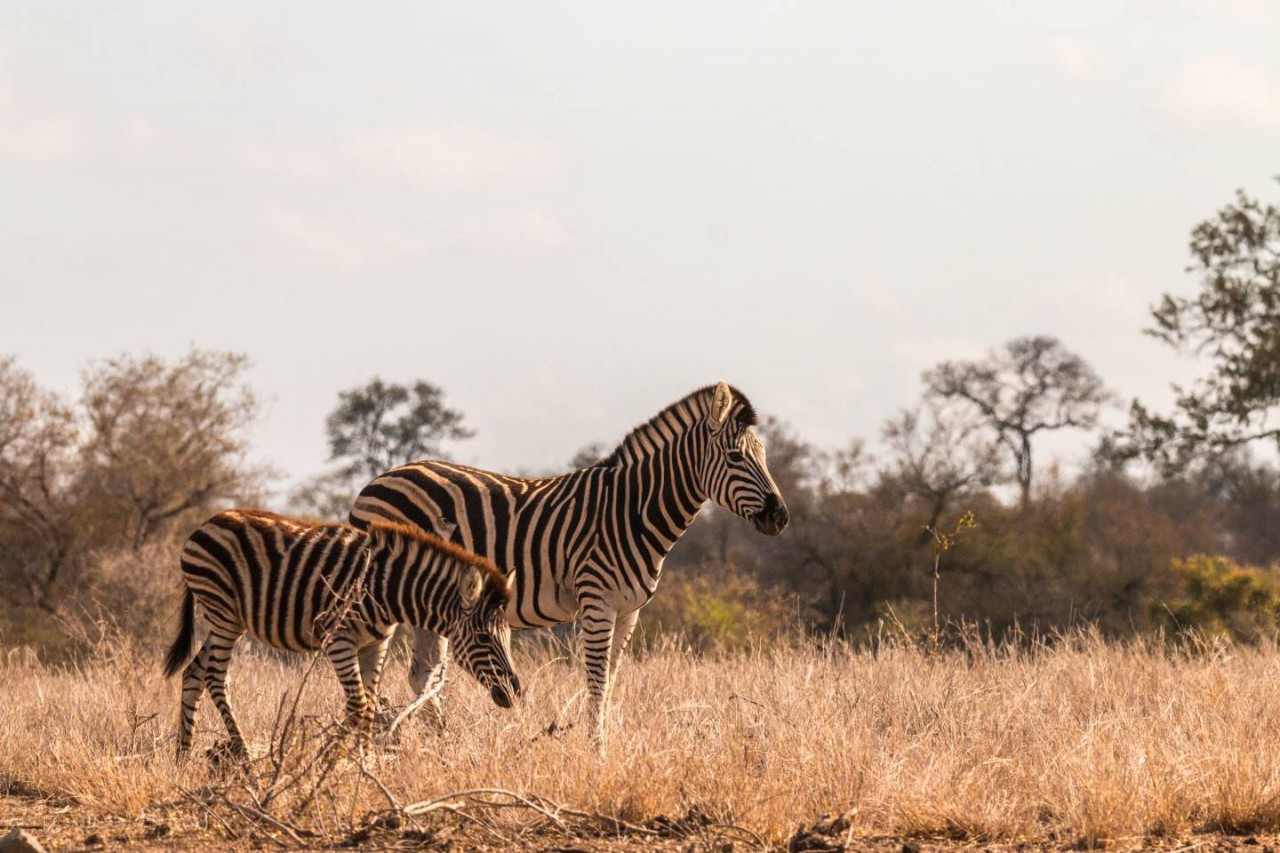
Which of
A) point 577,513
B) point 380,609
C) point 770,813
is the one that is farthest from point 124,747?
point 770,813

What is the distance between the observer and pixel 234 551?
340 inches

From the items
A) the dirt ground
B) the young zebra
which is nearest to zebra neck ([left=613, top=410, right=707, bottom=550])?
the young zebra

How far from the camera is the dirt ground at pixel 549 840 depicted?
20.9ft

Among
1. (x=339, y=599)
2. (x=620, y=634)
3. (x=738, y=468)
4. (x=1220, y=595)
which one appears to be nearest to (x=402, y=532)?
(x=339, y=599)

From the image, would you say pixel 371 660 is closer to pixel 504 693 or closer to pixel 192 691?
pixel 192 691

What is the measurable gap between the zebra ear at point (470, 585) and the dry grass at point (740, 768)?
649 millimetres

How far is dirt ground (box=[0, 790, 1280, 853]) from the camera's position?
6371mm

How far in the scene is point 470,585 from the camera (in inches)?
308

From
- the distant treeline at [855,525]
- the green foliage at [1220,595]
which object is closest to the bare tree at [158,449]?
the distant treeline at [855,525]

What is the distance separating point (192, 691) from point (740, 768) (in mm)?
3539

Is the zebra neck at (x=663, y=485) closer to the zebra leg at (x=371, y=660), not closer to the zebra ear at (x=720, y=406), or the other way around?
the zebra ear at (x=720, y=406)

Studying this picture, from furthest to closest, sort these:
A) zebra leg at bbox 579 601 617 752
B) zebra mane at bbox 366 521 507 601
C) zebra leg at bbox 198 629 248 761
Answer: zebra leg at bbox 579 601 617 752 → zebra leg at bbox 198 629 248 761 → zebra mane at bbox 366 521 507 601

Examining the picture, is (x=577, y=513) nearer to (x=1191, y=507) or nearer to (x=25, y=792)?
(x=25, y=792)

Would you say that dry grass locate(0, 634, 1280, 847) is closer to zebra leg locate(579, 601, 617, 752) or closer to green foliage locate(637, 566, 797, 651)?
zebra leg locate(579, 601, 617, 752)
